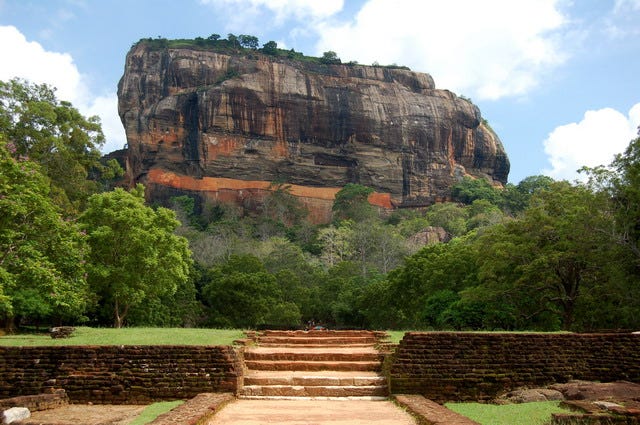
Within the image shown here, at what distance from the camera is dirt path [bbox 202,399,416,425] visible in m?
8.16

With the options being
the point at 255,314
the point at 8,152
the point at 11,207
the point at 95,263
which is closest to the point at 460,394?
the point at 11,207

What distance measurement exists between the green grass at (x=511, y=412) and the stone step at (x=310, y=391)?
1534mm

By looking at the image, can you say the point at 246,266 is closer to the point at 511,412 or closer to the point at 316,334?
the point at 316,334

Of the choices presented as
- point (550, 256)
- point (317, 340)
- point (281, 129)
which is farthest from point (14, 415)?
point (281, 129)

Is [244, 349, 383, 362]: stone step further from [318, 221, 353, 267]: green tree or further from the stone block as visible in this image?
[318, 221, 353, 267]: green tree

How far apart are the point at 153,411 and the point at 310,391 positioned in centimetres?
281

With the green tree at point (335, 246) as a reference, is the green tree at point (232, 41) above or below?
above

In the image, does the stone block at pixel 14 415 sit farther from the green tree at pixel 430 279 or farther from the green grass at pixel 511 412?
the green tree at pixel 430 279

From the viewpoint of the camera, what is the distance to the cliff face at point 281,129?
232 feet

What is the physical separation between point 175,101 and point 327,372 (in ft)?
209

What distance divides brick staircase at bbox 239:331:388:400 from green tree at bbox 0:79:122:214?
14.9m

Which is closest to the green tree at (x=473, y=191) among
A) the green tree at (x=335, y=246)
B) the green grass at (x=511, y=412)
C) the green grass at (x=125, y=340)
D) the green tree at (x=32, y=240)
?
the green tree at (x=335, y=246)

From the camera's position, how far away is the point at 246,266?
35.7m

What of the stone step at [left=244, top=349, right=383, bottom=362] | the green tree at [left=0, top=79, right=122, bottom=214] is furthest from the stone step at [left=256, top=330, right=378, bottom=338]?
the green tree at [left=0, top=79, right=122, bottom=214]
